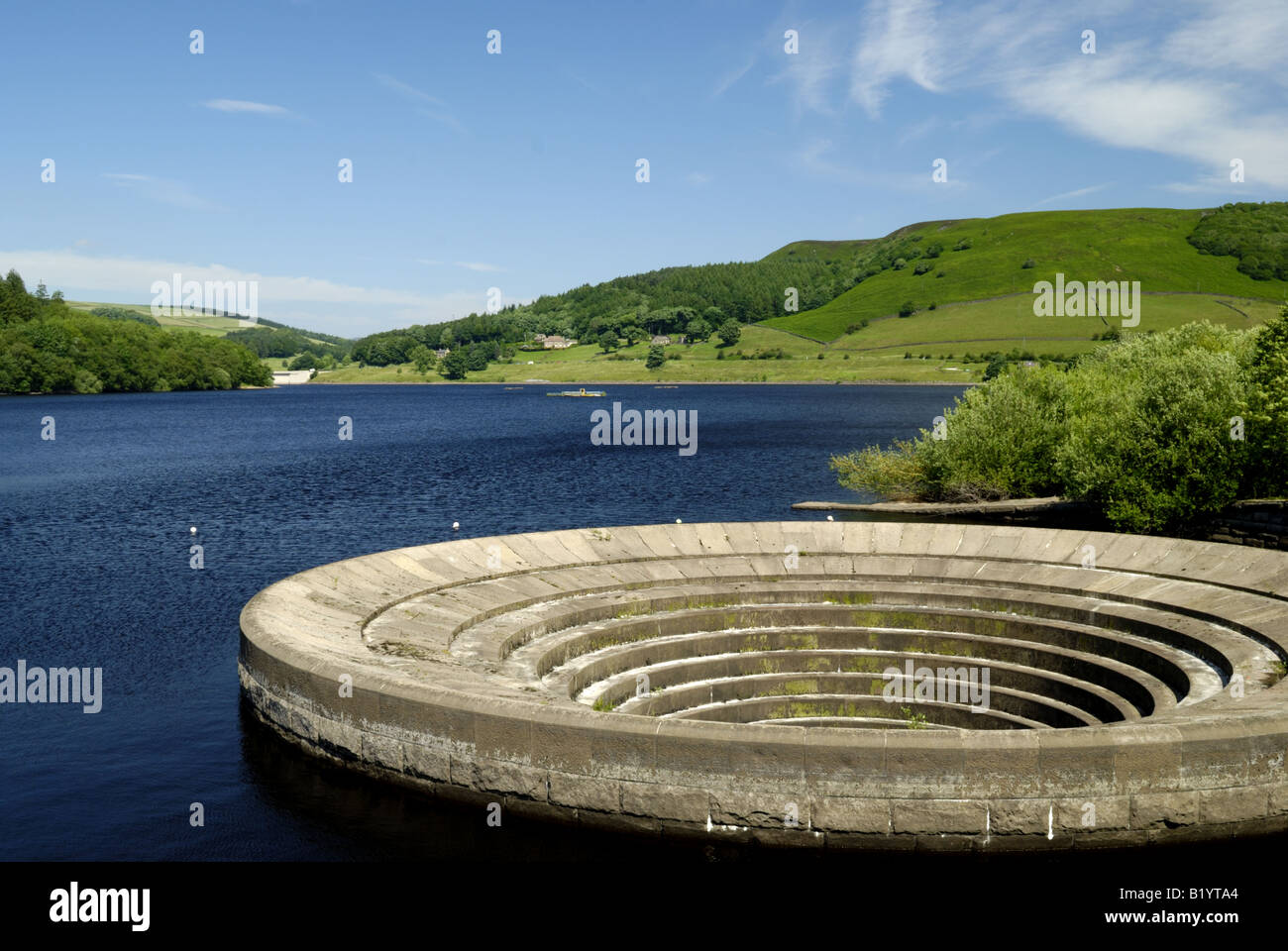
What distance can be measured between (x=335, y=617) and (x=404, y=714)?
5627 millimetres

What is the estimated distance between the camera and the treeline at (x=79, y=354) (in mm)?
165750

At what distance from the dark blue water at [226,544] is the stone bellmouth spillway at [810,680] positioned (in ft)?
4.22

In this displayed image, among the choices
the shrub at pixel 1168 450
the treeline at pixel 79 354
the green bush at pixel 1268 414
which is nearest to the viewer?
the green bush at pixel 1268 414

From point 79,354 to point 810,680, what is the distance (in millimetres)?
180244

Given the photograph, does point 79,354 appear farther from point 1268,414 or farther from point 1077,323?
point 1268,414

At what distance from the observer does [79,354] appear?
171750 mm

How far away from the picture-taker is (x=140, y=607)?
105ft

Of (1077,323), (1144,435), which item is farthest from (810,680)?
(1077,323)

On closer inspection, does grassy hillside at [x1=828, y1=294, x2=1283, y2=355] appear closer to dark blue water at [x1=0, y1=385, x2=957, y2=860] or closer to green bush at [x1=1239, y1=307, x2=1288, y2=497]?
dark blue water at [x1=0, y1=385, x2=957, y2=860]

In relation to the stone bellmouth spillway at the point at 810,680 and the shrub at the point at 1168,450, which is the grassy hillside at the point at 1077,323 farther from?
the stone bellmouth spillway at the point at 810,680

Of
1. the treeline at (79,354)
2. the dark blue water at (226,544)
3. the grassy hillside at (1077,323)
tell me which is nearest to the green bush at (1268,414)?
→ the dark blue water at (226,544)

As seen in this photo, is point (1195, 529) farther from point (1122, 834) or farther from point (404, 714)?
point (404, 714)
